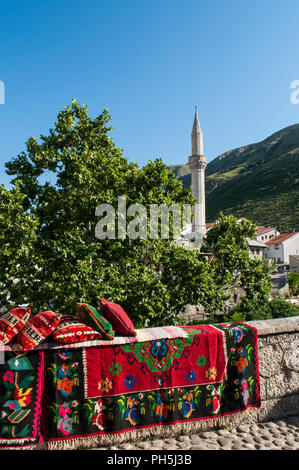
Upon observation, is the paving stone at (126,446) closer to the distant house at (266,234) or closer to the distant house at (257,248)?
the distant house at (257,248)

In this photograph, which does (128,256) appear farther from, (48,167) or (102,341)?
(102,341)

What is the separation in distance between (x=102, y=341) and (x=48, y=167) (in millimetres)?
6571

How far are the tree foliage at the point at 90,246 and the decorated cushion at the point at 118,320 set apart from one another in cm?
341

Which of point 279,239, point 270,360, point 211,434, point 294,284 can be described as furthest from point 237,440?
point 279,239

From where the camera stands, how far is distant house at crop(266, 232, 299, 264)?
59.6 m

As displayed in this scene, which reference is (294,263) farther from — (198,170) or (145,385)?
(145,385)

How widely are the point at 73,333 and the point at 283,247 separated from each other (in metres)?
61.3

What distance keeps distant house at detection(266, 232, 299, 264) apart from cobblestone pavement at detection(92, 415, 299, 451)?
59778 millimetres

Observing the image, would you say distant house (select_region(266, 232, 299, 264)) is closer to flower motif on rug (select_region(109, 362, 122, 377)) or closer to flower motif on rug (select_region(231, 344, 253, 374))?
flower motif on rug (select_region(231, 344, 253, 374))

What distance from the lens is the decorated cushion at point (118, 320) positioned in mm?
3303

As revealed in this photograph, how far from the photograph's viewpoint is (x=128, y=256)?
318 inches

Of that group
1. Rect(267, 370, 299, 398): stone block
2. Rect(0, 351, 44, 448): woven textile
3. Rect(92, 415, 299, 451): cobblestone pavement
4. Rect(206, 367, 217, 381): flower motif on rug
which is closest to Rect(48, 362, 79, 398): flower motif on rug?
Rect(0, 351, 44, 448): woven textile
